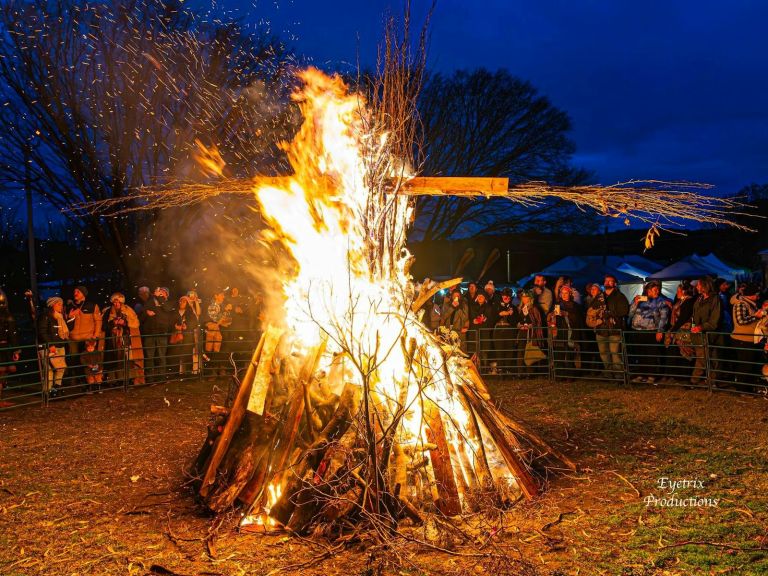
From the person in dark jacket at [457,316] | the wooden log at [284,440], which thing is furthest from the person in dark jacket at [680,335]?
the wooden log at [284,440]

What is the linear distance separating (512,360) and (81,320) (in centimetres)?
895

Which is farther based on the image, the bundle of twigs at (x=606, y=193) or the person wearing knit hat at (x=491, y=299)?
the person wearing knit hat at (x=491, y=299)

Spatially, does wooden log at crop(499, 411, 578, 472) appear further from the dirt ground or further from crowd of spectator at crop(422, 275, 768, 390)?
crowd of spectator at crop(422, 275, 768, 390)

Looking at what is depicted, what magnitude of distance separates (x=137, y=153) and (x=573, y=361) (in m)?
12.5

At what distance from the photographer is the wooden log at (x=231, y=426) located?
627 cm

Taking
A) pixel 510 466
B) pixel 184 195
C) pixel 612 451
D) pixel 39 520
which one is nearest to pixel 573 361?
pixel 612 451

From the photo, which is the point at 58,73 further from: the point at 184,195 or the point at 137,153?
the point at 184,195

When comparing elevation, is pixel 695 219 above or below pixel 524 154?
below

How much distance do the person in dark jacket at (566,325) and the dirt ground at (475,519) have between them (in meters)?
3.33

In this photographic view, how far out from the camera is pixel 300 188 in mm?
6051

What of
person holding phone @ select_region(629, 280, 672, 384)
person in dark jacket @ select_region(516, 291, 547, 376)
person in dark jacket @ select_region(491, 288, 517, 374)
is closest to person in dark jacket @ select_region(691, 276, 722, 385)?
person holding phone @ select_region(629, 280, 672, 384)

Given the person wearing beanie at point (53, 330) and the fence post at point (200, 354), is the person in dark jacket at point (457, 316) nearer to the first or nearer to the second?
the fence post at point (200, 354)

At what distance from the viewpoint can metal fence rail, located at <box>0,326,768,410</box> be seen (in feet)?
36.5

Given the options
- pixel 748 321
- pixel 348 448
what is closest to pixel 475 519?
pixel 348 448
